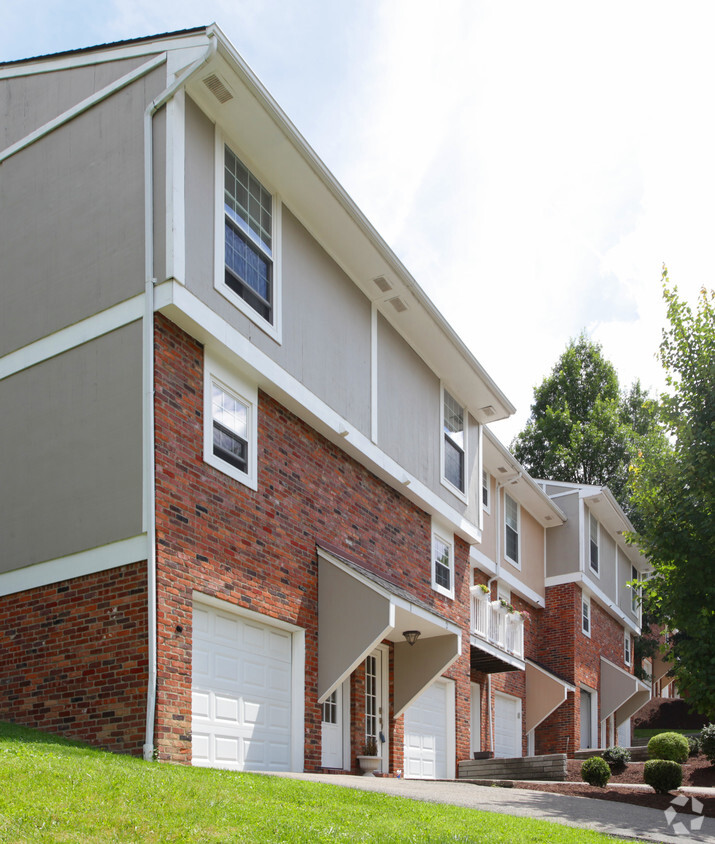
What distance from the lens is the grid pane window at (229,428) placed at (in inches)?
477

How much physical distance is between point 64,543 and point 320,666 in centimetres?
396

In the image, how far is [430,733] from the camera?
17500 millimetres

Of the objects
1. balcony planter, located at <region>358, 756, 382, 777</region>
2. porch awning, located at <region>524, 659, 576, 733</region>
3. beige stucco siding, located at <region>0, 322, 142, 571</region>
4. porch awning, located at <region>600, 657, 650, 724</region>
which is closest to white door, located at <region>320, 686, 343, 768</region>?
balcony planter, located at <region>358, 756, 382, 777</region>

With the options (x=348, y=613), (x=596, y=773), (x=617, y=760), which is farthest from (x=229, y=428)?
(x=617, y=760)

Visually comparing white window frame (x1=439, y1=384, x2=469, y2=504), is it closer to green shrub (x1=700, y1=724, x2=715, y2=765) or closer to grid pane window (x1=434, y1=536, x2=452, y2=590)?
grid pane window (x1=434, y1=536, x2=452, y2=590)

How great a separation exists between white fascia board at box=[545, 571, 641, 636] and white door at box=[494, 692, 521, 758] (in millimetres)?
4322

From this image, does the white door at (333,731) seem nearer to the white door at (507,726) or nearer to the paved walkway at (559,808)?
the paved walkway at (559,808)

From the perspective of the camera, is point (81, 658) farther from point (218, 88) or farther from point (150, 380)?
point (218, 88)

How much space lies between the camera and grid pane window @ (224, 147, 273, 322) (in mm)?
12516

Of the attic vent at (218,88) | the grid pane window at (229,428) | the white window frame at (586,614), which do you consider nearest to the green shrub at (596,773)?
the grid pane window at (229,428)

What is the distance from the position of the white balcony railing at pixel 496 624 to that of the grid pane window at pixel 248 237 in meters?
9.18

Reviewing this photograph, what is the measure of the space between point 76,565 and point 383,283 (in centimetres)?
676

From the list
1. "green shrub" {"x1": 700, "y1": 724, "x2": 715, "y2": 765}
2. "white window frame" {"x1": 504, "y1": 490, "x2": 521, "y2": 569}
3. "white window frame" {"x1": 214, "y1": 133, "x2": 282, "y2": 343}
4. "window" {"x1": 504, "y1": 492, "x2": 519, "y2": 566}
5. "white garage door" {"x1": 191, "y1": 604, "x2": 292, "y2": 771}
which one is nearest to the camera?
"white garage door" {"x1": 191, "y1": 604, "x2": 292, "y2": 771}

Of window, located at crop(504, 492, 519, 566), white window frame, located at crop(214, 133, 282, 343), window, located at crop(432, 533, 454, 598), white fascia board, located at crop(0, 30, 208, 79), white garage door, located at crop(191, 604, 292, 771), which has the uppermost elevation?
white fascia board, located at crop(0, 30, 208, 79)
